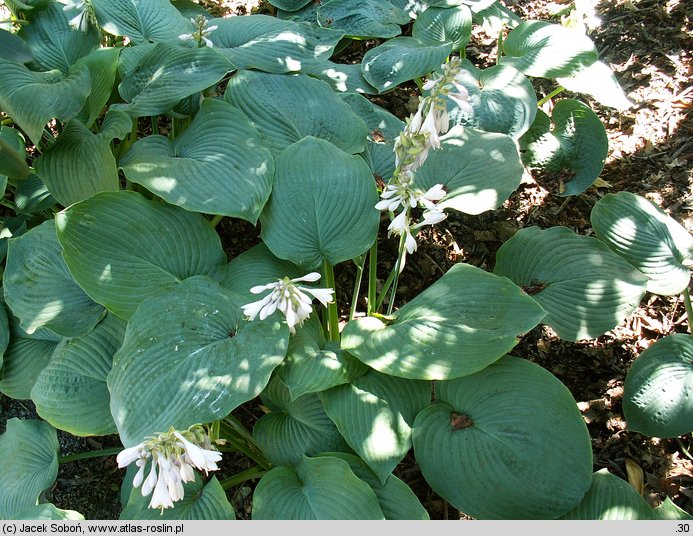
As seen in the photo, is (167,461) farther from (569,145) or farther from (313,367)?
(569,145)

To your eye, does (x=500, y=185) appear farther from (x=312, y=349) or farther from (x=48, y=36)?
(x=48, y=36)

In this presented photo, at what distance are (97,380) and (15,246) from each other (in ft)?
1.89

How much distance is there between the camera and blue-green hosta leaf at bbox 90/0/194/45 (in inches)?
99.8

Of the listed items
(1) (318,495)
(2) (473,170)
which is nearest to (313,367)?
(1) (318,495)

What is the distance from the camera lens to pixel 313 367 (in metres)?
1.80

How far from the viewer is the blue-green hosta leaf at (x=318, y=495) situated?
1669mm

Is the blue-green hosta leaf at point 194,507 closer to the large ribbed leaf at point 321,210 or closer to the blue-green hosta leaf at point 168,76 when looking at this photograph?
the large ribbed leaf at point 321,210

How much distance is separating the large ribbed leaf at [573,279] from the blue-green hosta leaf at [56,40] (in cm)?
193

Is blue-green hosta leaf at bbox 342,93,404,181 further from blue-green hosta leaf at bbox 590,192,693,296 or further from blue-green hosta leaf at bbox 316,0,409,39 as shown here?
blue-green hosta leaf at bbox 590,192,693,296

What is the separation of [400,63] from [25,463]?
7.14 ft

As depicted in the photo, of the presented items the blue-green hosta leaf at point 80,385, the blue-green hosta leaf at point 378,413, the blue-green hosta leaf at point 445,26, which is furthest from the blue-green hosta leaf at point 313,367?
the blue-green hosta leaf at point 445,26

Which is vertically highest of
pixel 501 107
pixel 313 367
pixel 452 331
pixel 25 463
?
pixel 501 107

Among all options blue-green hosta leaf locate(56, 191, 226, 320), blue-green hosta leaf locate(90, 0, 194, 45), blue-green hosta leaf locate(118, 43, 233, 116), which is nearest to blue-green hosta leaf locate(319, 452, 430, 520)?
blue-green hosta leaf locate(56, 191, 226, 320)

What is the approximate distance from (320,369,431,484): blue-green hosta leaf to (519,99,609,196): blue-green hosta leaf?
A: 1.32 m
